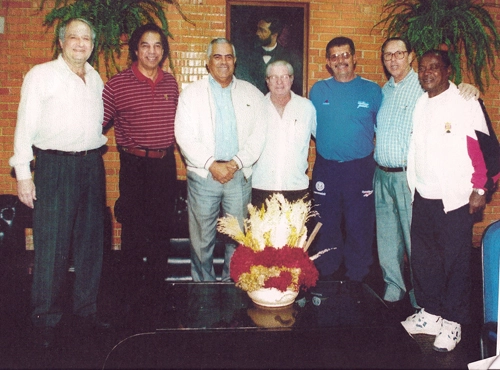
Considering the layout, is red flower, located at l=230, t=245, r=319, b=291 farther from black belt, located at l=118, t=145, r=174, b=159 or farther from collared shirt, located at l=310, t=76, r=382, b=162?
collared shirt, located at l=310, t=76, r=382, b=162

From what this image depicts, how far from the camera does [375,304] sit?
2502 millimetres

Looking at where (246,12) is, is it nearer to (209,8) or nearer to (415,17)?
(209,8)

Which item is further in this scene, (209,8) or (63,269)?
(209,8)

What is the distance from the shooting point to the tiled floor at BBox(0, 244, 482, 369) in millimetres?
2777

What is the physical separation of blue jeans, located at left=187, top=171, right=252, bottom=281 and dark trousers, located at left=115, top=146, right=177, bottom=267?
0.72 feet

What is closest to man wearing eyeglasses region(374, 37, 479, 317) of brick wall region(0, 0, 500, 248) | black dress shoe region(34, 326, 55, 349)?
brick wall region(0, 0, 500, 248)

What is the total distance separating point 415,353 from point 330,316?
17.3 inches

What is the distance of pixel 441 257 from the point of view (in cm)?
303

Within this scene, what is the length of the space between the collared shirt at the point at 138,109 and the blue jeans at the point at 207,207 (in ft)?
1.30

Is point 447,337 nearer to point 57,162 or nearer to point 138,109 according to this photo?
point 138,109

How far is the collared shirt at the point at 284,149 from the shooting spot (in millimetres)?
3680

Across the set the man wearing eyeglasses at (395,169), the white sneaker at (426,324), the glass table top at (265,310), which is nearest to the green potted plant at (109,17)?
the man wearing eyeglasses at (395,169)

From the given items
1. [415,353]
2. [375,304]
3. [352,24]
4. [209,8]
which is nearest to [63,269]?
[375,304]

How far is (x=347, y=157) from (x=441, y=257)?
1088 millimetres
